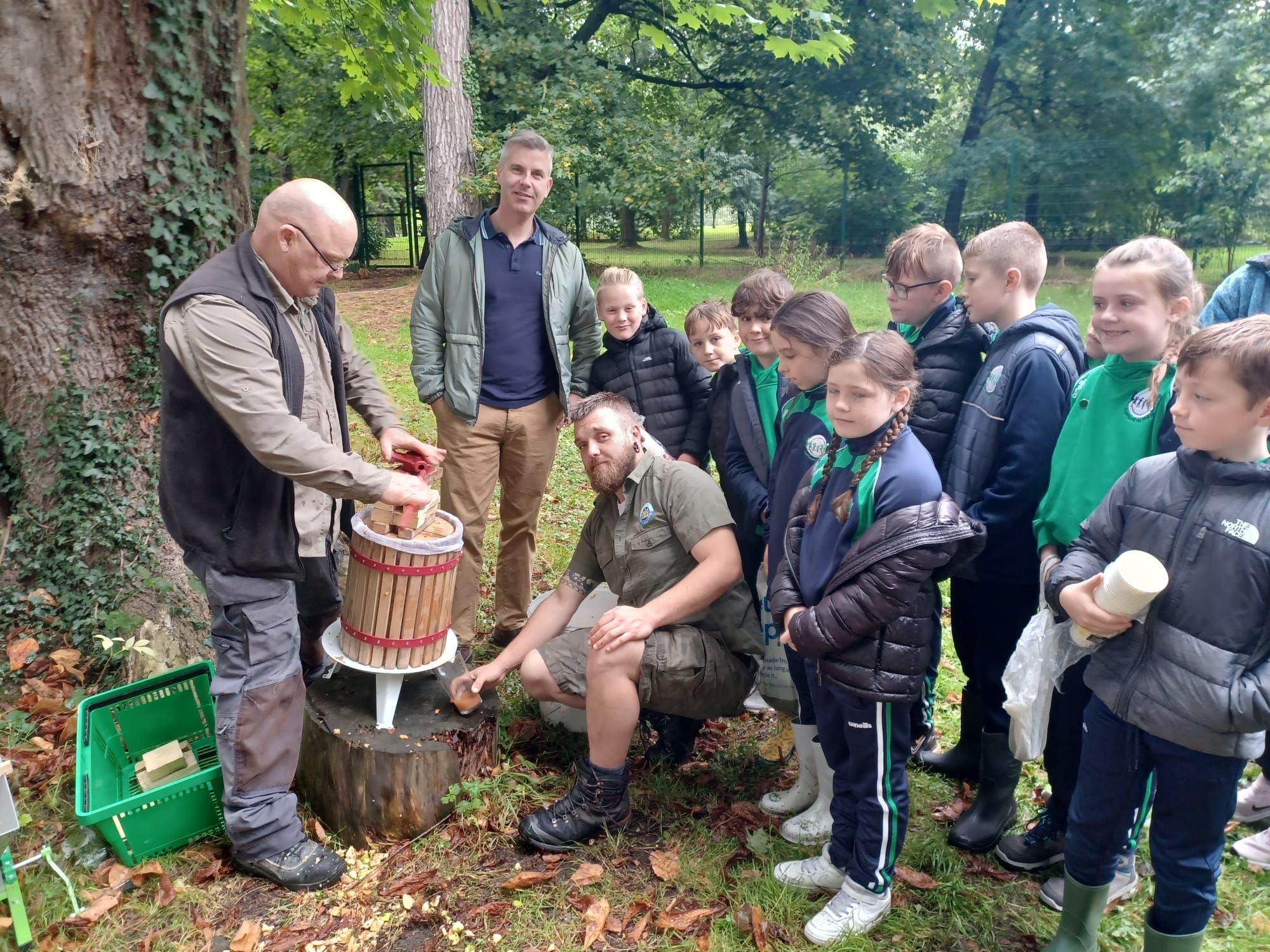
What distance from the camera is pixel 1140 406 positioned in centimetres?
257

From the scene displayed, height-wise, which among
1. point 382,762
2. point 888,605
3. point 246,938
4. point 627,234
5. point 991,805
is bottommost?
point 246,938

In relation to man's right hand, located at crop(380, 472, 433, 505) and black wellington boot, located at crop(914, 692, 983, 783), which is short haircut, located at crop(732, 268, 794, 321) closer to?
man's right hand, located at crop(380, 472, 433, 505)

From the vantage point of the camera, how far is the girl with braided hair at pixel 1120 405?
2512 mm

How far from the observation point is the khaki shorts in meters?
3.15

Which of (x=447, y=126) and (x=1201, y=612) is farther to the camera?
(x=447, y=126)

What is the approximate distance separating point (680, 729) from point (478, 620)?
5.42 ft

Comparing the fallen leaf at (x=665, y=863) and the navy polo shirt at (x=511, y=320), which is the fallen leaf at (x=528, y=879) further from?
the navy polo shirt at (x=511, y=320)

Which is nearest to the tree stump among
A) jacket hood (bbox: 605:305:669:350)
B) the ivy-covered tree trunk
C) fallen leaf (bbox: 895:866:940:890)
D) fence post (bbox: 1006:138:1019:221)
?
the ivy-covered tree trunk

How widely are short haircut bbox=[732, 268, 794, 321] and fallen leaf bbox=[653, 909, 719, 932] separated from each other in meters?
2.22

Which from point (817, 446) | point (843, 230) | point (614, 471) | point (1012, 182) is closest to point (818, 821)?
point (817, 446)

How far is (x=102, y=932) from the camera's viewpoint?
2.84 metres

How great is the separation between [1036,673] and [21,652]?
165 inches

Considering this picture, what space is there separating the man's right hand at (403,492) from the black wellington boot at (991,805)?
221 cm

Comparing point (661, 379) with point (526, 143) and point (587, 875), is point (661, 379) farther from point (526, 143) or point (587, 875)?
point (587, 875)
